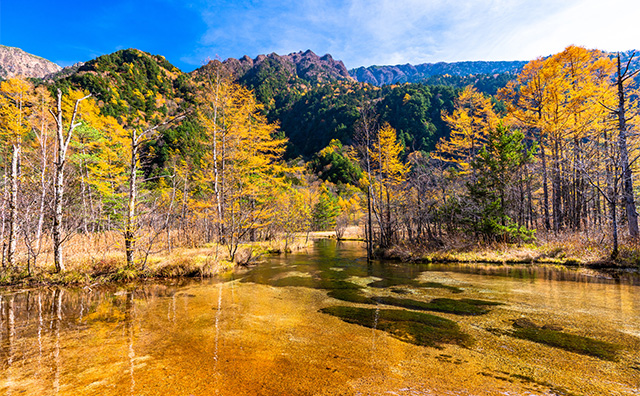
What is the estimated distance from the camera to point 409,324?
4.62m

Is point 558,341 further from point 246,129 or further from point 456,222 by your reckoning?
point 246,129

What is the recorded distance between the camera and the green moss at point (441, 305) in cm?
536

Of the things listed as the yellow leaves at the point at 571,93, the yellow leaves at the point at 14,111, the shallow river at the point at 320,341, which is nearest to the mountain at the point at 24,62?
the yellow leaves at the point at 14,111

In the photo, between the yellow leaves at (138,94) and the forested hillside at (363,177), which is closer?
the forested hillside at (363,177)

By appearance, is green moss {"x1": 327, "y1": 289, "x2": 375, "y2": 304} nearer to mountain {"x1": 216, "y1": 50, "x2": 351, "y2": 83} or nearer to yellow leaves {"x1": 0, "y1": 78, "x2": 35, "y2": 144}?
yellow leaves {"x1": 0, "y1": 78, "x2": 35, "y2": 144}

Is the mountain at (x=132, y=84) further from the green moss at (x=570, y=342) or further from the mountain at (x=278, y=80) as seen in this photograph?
the green moss at (x=570, y=342)

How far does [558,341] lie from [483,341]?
102 cm

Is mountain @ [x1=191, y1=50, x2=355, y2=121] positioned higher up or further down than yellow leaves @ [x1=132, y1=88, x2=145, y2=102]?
higher up

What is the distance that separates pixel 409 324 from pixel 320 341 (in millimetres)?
1693

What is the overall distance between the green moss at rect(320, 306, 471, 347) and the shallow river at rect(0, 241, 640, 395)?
0.02 m

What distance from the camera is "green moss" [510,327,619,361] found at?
3.40m

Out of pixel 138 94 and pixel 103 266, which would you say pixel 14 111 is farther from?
pixel 138 94

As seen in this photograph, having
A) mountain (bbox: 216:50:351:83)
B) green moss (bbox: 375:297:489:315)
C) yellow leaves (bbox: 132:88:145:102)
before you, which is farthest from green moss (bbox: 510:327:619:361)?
mountain (bbox: 216:50:351:83)

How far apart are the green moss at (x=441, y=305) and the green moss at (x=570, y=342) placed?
3.67 ft
